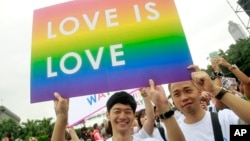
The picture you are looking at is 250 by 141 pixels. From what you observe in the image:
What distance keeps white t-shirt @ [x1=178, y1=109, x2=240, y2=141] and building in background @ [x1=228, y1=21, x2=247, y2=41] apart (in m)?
67.7

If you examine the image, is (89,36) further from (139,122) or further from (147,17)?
(139,122)

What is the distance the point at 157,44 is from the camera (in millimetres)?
2545

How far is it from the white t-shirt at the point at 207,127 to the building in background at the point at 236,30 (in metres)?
67.7

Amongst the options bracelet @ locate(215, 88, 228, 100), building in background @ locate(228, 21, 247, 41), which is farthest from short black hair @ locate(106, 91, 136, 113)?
building in background @ locate(228, 21, 247, 41)

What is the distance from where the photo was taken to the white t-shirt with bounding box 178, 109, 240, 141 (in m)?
2.25

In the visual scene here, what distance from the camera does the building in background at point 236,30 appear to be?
216 feet

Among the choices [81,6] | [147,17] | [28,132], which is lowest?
[147,17]

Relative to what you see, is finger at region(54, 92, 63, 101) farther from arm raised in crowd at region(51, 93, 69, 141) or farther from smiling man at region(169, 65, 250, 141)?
smiling man at region(169, 65, 250, 141)

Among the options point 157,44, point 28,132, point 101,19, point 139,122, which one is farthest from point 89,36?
point 28,132

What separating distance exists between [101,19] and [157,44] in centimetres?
55

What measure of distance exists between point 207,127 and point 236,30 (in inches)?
2727

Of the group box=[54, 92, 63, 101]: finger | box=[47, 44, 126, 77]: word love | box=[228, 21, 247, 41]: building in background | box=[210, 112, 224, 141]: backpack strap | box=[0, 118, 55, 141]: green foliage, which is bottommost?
box=[210, 112, 224, 141]: backpack strap

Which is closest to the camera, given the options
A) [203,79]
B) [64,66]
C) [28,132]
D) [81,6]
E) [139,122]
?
[203,79]

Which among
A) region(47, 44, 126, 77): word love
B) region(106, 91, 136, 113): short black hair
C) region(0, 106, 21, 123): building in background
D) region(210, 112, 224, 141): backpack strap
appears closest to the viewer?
region(210, 112, 224, 141): backpack strap
